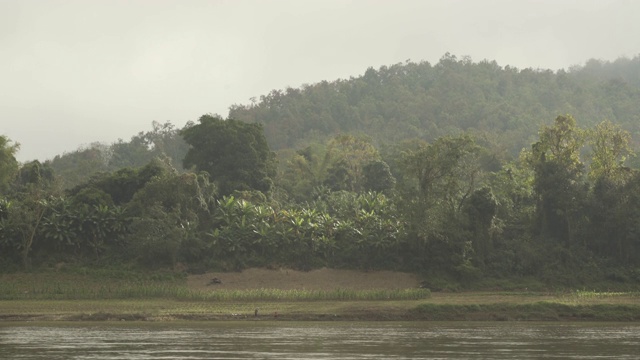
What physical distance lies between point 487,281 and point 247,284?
1588cm

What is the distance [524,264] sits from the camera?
5806cm

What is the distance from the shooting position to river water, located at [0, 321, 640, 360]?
82.8 feet

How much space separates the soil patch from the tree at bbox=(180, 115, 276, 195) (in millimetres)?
15017

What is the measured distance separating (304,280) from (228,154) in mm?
18839

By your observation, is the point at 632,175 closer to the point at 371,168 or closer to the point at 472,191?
the point at 472,191

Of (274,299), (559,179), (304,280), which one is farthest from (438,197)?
(274,299)

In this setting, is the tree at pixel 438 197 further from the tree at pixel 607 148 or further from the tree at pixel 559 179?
the tree at pixel 607 148

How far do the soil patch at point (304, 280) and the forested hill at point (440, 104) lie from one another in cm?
7575

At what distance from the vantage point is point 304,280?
56.2 m

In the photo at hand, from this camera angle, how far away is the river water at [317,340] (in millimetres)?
25250

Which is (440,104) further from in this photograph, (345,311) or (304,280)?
(345,311)

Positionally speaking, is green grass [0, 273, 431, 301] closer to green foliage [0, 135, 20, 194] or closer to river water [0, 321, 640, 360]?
river water [0, 321, 640, 360]

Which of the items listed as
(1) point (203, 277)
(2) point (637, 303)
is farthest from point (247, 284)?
(2) point (637, 303)

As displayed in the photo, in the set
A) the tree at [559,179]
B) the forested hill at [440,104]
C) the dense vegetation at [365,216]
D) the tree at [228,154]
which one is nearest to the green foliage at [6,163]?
the dense vegetation at [365,216]
